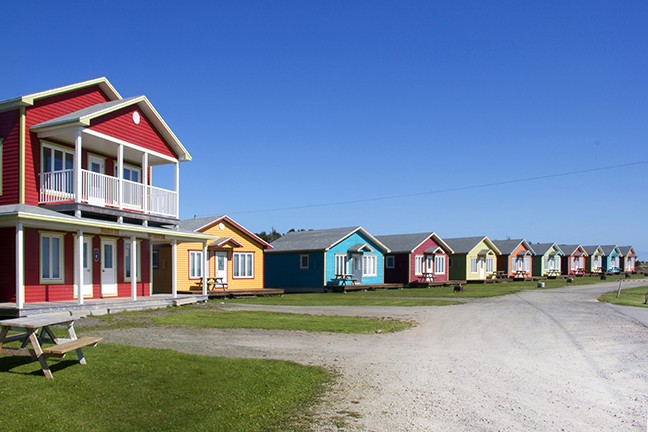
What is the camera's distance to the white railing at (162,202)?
25.4 metres

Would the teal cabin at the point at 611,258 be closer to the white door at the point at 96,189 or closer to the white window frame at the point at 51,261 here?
the white door at the point at 96,189

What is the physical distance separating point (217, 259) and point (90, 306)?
47.5ft

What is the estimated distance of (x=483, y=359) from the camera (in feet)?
39.2

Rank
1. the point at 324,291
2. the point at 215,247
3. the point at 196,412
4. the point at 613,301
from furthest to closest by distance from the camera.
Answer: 1. the point at 324,291
2. the point at 215,247
3. the point at 613,301
4. the point at 196,412

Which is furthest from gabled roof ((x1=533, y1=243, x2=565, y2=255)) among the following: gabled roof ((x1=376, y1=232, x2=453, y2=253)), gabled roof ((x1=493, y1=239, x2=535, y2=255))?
gabled roof ((x1=376, y1=232, x2=453, y2=253))

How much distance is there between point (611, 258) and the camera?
3740 inches

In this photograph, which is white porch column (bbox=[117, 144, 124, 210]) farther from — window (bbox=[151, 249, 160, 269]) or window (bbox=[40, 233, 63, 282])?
window (bbox=[151, 249, 160, 269])

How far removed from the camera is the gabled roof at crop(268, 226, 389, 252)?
145 feet

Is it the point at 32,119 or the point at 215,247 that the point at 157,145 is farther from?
the point at 215,247

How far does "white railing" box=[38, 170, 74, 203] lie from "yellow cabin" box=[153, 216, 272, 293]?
909 cm

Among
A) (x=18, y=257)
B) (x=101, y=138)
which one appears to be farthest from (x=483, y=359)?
(x=101, y=138)

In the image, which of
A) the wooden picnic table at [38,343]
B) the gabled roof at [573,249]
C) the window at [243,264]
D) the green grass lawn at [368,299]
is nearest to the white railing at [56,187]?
the green grass lawn at [368,299]

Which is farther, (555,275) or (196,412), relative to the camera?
(555,275)

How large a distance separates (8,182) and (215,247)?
1440 cm
